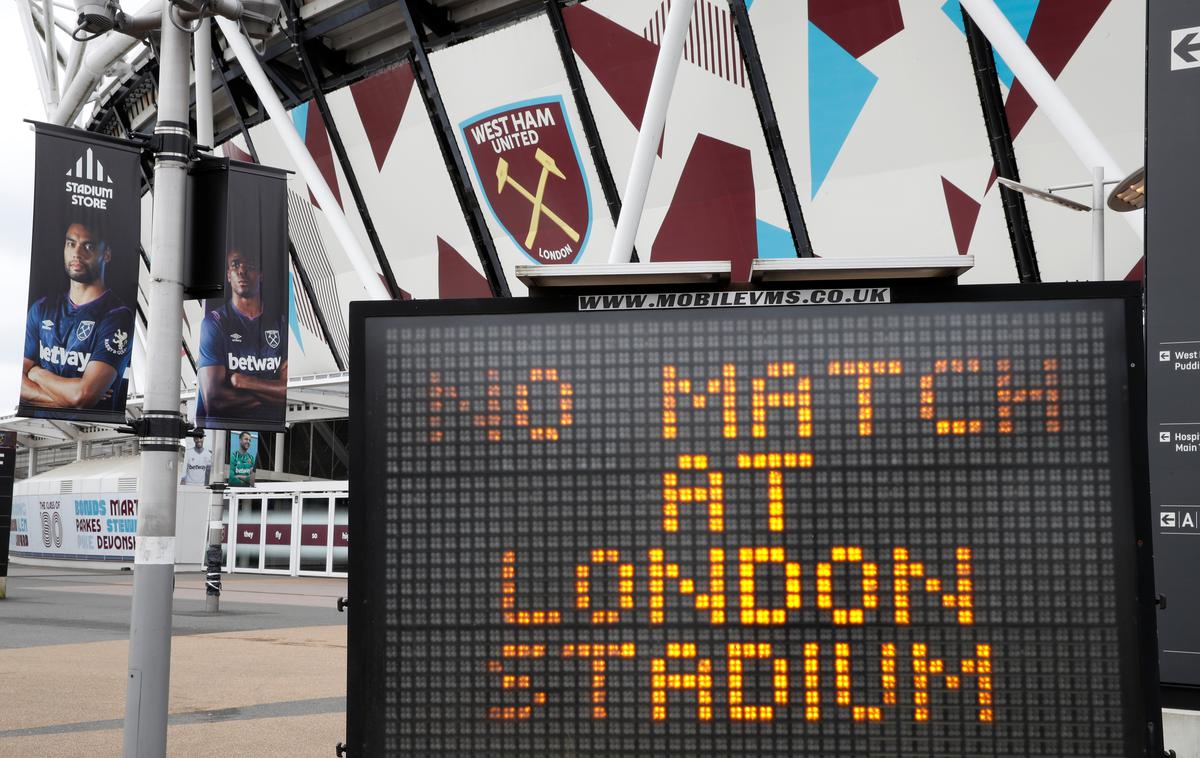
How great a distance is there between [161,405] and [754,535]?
15.7ft

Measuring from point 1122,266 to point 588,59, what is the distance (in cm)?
1111

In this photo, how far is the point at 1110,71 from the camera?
17.8 meters

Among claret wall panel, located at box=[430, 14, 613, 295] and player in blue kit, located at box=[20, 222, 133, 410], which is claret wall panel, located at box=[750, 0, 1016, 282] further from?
player in blue kit, located at box=[20, 222, 133, 410]

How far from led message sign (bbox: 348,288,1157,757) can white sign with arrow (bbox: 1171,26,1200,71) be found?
12.6ft

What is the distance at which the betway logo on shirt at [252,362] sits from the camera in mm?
14758

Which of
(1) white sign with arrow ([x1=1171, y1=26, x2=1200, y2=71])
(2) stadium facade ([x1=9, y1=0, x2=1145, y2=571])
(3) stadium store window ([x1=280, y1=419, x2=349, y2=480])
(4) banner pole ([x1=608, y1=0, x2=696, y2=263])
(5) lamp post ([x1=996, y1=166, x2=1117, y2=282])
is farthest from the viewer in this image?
(3) stadium store window ([x1=280, y1=419, x2=349, y2=480])

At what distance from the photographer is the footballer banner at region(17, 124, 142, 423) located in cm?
855

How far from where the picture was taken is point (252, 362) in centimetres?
1495

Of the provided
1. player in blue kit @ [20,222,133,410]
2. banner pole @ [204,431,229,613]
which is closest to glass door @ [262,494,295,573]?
banner pole @ [204,431,229,613]

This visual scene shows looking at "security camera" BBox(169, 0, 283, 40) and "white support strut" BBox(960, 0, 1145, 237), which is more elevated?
"white support strut" BBox(960, 0, 1145, 237)

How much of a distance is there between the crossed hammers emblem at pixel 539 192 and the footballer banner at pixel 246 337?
416 inches

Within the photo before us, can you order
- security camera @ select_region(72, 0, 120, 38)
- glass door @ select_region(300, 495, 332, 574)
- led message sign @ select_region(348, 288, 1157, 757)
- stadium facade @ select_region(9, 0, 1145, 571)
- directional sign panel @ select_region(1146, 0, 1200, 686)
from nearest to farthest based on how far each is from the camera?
led message sign @ select_region(348, 288, 1157, 757) < directional sign panel @ select_region(1146, 0, 1200, 686) < security camera @ select_region(72, 0, 120, 38) < stadium facade @ select_region(9, 0, 1145, 571) < glass door @ select_region(300, 495, 332, 574)

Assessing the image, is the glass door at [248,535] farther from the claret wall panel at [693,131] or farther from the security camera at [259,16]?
the security camera at [259,16]

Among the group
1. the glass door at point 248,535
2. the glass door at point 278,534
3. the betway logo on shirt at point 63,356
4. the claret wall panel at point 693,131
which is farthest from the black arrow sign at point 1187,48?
the glass door at point 248,535
